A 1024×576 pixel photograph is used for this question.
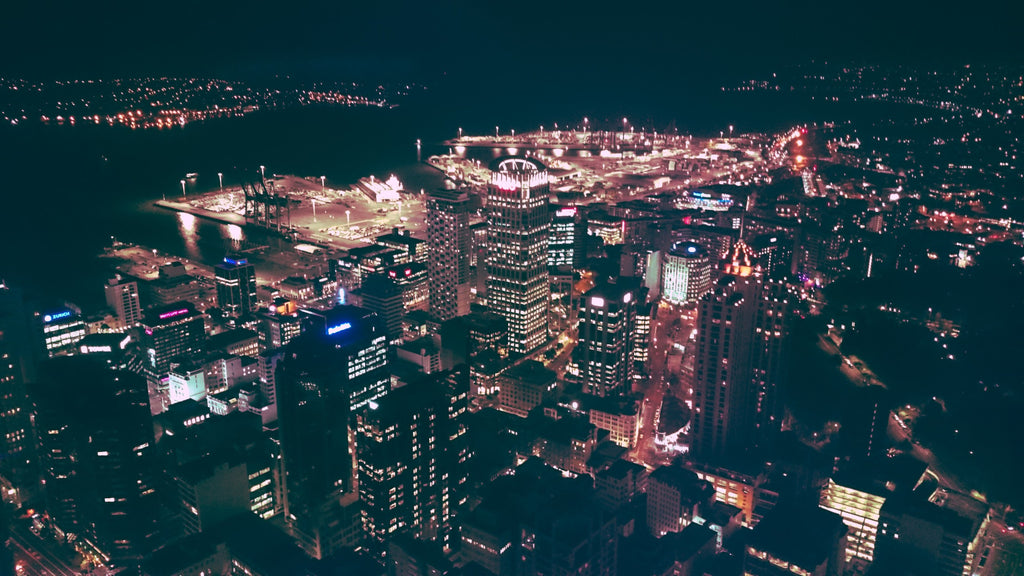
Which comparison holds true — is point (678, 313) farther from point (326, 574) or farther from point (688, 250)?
point (326, 574)

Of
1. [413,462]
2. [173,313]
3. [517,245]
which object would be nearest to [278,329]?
[173,313]

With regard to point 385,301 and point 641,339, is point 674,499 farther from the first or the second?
point 385,301

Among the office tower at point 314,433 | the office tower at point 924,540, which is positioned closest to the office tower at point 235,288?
the office tower at point 314,433

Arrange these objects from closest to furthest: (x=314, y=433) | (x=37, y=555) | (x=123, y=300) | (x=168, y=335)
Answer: (x=37, y=555) → (x=314, y=433) → (x=168, y=335) → (x=123, y=300)

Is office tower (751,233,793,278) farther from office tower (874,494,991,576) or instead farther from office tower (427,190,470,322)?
office tower (874,494,991,576)

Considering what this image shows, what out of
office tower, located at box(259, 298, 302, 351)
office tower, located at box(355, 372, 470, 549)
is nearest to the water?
office tower, located at box(259, 298, 302, 351)

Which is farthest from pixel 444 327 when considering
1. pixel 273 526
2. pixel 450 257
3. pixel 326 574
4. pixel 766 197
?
pixel 766 197
